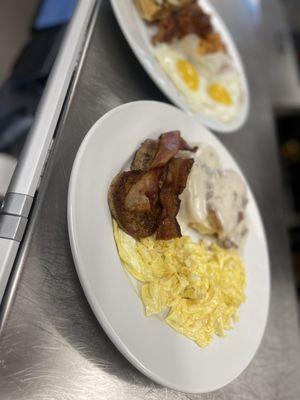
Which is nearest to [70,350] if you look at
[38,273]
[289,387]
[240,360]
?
[38,273]

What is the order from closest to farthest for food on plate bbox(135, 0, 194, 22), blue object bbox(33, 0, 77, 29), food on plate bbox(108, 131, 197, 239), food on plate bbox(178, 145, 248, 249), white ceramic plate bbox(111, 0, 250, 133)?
food on plate bbox(108, 131, 197, 239)
food on plate bbox(178, 145, 248, 249)
white ceramic plate bbox(111, 0, 250, 133)
food on plate bbox(135, 0, 194, 22)
blue object bbox(33, 0, 77, 29)

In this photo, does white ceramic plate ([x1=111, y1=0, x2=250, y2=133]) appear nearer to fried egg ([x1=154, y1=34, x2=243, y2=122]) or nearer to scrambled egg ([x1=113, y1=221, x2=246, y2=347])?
fried egg ([x1=154, y1=34, x2=243, y2=122])

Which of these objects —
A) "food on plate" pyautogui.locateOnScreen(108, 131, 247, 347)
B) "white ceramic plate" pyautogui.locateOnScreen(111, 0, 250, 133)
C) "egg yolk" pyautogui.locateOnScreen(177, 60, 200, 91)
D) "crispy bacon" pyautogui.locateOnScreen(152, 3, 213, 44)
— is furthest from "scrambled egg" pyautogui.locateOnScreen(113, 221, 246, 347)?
"crispy bacon" pyautogui.locateOnScreen(152, 3, 213, 44)

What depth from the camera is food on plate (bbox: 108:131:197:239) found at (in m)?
1.11

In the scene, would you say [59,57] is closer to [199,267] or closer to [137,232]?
[137,232]

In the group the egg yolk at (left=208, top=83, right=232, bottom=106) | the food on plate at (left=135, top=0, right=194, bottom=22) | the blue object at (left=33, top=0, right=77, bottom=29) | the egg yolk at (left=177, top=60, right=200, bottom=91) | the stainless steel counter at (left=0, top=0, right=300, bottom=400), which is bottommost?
the stainless steel counter at (left=0, top=0, right=300, bottom=400)

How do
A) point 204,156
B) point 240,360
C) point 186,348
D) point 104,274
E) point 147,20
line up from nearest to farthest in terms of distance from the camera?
1. point 104,274
2. point 186,348
3. point 240,360
4. point 204,156
5. point 147,20

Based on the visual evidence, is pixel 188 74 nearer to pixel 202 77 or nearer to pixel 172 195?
pixel 202 77

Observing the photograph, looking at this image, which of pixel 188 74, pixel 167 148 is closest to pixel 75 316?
pixel 167 148

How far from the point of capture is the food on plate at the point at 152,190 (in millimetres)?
1114

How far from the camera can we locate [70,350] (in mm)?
1021

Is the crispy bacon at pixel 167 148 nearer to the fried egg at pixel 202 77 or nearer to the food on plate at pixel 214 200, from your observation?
the food on plate at pixel 214 200

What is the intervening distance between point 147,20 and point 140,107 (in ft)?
1.85

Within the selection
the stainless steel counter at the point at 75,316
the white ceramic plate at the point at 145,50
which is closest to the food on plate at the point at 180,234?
the stainless steel counter at the point at 75,316
